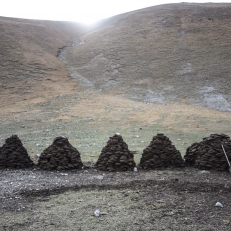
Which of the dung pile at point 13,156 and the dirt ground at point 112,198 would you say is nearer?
the dirt ground at point 112,198

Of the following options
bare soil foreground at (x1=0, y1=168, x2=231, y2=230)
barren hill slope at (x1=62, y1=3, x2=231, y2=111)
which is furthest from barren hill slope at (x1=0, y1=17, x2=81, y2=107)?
bare soil foreground at (x1=0, y1=168, x2=231, y2=230)

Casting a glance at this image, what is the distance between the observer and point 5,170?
9203 mm

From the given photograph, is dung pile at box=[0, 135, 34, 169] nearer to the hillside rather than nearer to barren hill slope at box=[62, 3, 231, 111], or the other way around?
the hillside

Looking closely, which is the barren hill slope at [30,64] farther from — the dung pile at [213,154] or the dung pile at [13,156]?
the dung pile at [213,154]

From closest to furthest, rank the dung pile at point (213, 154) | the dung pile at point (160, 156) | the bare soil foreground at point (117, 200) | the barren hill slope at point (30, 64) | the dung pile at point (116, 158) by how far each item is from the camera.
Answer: the bare soil foreground at point (117, 200), the dung pile at point (213, 154), the dung pile at point (116, 158), the dung pile at point (160, 156), the barren hill slope at point (30, 64)

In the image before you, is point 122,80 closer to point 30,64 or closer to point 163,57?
point 163,57

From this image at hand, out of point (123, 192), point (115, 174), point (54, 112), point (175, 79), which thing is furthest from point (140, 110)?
point (123, 192)

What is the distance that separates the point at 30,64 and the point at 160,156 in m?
36.3

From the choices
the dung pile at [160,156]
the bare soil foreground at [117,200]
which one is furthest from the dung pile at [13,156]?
the dung pile at [160,156]

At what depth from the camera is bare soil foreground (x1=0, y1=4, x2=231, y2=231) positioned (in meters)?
5.79

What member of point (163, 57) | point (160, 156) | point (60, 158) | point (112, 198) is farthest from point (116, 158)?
point (163, 57)

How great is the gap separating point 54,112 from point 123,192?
19601 mm

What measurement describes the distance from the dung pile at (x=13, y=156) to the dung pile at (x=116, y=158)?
2.23 m

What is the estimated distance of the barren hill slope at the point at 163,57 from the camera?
109ft
